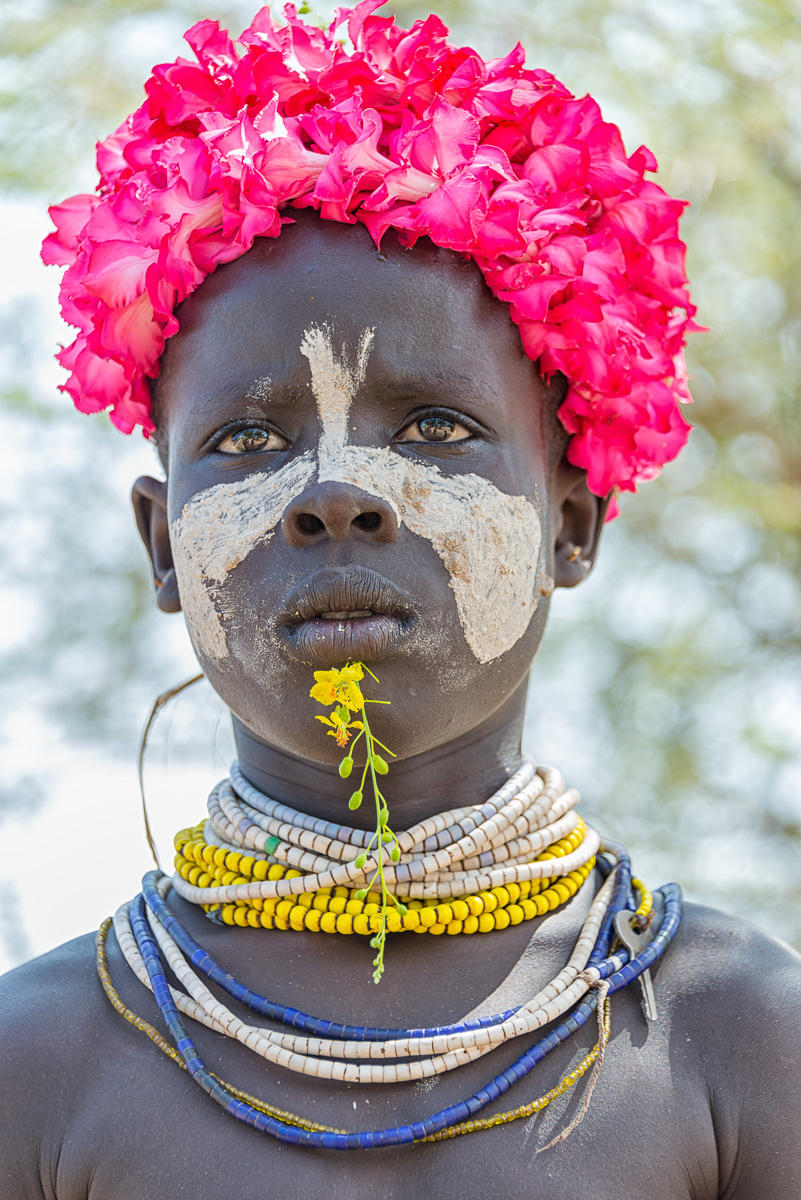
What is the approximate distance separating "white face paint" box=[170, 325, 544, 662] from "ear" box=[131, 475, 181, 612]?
247 mm

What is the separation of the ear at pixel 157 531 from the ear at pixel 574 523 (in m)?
0.72

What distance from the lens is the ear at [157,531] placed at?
2.60m

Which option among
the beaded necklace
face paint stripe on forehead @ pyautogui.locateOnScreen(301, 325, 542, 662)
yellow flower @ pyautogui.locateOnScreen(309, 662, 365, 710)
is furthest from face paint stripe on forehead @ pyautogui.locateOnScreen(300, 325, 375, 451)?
the beaded necklace

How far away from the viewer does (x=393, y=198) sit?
2.31 meters

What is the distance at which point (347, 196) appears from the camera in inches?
90.7

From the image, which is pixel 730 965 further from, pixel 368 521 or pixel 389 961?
pixel 368 521

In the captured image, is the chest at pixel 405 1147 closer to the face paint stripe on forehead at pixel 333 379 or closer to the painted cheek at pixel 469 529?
the painted cheek at pixel 469 529

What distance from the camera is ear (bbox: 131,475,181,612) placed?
8.52 ft

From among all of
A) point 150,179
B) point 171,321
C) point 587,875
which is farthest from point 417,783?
point 150,179

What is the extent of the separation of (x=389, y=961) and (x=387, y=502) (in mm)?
747

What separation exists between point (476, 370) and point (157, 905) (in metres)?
1.06

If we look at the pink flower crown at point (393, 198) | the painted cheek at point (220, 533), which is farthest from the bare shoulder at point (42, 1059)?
the pink flower crown at point (393, 198)

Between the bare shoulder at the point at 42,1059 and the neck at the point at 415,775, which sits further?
the neck at the point at 415,775

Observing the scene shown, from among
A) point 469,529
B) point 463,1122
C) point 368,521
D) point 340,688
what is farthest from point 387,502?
point 463,1122
